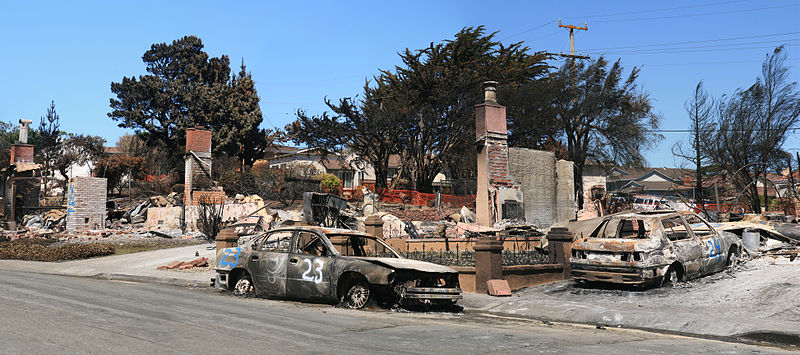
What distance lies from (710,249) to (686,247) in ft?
2.82

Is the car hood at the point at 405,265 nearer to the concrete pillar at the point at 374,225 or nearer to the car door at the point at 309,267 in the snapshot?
the car door at the point at 309,267

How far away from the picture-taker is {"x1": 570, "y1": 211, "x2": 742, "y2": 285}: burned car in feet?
36.7

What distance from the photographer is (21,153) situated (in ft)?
104

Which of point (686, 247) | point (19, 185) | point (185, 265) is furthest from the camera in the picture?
point (19, 185)

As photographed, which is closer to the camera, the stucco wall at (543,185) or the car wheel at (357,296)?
the car wheel at (357,296)

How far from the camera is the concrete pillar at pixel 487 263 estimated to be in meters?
12.0

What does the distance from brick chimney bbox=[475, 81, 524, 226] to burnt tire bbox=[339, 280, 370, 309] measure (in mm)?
11553

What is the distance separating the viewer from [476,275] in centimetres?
1220

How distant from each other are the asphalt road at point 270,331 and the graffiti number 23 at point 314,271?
0.47m

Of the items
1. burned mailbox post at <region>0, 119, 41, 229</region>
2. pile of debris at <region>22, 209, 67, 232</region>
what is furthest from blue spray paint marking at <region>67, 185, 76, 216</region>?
burned mailbox post at <region>0, 119, 41, 229</region>

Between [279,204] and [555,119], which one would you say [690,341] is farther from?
[555,119]

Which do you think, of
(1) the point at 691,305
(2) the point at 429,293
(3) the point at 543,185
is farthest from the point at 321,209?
(1) the point at 691,305

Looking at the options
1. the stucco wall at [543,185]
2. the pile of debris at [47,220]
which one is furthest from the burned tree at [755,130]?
the pile of debris at [47,220]

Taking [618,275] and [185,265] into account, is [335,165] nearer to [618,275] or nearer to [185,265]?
[185,265]
